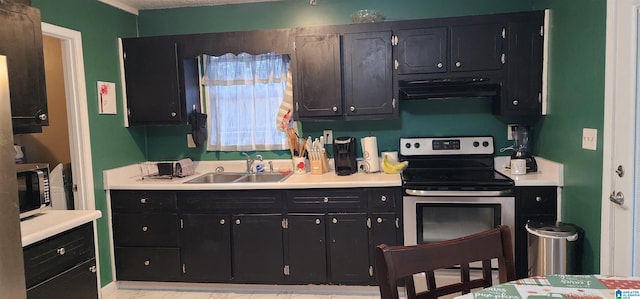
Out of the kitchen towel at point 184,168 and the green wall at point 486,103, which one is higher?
the green wall at point 486,103

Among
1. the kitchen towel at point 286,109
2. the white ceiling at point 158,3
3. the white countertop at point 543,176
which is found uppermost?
the white ceiling at point 158,3

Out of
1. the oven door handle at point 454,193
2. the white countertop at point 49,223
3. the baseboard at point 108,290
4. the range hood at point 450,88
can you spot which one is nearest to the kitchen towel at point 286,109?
the range hood at point 450,88

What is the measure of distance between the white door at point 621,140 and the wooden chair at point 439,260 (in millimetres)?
1105

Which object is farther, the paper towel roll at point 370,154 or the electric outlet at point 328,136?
the electric outlet at point 328,136

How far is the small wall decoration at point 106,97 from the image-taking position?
10.6ft

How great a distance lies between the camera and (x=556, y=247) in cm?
241

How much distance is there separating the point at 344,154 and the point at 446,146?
0.85 m

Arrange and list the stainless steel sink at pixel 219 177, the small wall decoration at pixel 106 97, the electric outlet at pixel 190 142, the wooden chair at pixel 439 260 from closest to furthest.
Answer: the wooden chair at pixel 439 260
the small wall decoration at pixel 106 97
the stainless steel sink at pixel 219 177
the electric outlet at pixel 190 142

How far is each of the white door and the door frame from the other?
3354 mm

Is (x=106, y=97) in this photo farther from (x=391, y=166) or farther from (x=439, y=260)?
(x=439, y=260)

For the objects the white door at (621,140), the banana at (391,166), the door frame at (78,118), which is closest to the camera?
the white door at (621,140)

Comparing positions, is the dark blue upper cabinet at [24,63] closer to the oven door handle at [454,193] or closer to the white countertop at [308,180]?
the white countertop at [308,180]

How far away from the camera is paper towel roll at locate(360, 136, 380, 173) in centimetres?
338

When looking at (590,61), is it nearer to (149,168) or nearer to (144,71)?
(144,71)
